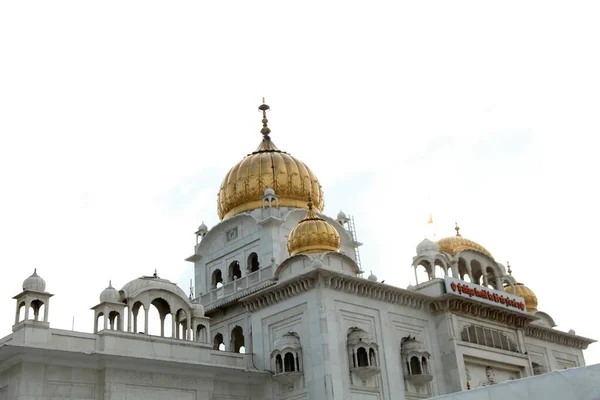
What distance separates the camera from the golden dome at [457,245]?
29.9 m

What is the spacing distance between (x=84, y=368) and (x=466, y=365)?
13029 mm

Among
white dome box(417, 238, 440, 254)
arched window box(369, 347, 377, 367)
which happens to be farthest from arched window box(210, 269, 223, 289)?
arched window box(369, 347, 377, 367)

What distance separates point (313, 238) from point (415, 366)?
5413 millimetres

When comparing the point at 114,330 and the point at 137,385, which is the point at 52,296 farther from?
the point at 137,385

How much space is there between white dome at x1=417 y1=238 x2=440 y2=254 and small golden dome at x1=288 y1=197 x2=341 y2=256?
13.4 feet

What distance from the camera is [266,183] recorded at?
97.8 ft

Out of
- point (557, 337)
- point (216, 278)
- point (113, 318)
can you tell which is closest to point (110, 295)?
point (113, 318)

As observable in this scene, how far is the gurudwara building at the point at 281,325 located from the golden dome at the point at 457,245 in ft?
0.20

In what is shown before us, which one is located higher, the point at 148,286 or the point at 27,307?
the point at 148,286

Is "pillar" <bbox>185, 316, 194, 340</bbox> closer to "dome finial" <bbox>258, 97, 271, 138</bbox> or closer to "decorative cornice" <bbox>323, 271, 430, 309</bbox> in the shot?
"decorative cornice" <bbox>323, 271, 430, 309</bbox>

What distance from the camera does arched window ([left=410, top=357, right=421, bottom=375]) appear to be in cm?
2434

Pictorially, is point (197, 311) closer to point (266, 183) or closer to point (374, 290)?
point (374, 290)

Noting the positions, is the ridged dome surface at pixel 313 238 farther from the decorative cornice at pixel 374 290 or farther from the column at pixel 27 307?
the column at pixel 27 307

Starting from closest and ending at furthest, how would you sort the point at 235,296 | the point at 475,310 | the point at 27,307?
1. the point at 27,307
2. the point at 475,310
3. the point at 235,296
